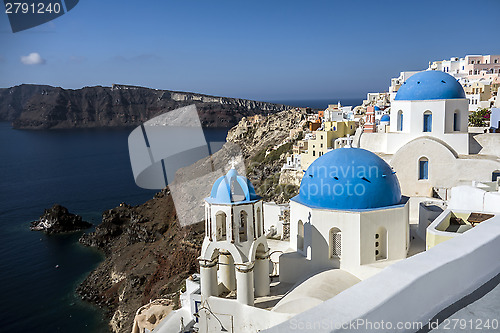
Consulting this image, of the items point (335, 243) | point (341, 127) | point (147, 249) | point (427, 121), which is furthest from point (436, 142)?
point (147, 249)

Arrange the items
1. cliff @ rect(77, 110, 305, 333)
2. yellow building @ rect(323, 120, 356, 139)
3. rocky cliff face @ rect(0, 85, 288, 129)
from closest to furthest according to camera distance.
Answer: cliff @ rect(77, 110, 305, 333) → yellow building @ rect(323, 120, 356, 139) → rocky cliff face @ rect(0, 85, 288, 129)

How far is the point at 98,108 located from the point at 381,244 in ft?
492

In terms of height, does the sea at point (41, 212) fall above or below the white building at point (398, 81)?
below

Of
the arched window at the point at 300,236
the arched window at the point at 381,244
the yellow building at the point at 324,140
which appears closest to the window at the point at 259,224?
the arched window at the point at 300,236

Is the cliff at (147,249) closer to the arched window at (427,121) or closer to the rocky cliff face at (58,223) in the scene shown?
the rocky cliff face at (58,223)

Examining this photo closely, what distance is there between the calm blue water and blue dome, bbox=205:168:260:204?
18028mm

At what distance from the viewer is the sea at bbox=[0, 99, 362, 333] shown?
25.4 metres

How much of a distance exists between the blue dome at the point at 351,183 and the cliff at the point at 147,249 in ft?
37.4

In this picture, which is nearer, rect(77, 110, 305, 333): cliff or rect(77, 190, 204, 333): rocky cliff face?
rect(77, 190, 204, 333): rocky cliff face

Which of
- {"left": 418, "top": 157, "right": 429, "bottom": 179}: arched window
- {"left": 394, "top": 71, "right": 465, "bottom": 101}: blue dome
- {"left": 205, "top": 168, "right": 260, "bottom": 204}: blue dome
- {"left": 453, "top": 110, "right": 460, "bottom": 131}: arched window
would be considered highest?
{"left": 394, "top": 71, "right": 465, "bottom": 101}: blue dome

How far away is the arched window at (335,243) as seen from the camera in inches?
407

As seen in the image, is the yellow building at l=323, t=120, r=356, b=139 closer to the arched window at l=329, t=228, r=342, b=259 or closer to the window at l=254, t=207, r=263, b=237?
the arched window at l=329, t=228, r=342, b=259

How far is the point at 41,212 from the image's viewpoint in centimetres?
4756

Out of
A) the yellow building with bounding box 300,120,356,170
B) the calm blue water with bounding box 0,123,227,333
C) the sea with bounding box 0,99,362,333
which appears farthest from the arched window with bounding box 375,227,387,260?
the yellow building with bounding box 300,120,356,170
